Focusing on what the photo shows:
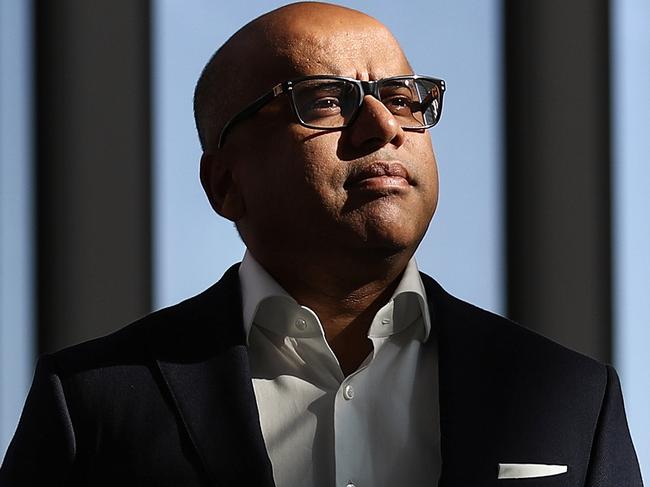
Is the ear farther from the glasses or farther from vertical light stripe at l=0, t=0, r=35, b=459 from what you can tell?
vertical light stripe at l=0, t=0, r=35, b=459

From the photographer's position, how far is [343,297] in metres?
1.37

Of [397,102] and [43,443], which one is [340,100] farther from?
[43,443]

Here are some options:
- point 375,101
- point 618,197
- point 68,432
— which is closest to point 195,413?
point 68,432

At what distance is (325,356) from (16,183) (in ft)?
4.81

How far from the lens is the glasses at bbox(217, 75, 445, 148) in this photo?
135 centimetres

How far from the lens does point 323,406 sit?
1326 millimetres

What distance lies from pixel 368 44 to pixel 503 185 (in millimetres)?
1333

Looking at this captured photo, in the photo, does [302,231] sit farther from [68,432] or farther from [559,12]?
[559,12]

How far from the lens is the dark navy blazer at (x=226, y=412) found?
4.13 feet

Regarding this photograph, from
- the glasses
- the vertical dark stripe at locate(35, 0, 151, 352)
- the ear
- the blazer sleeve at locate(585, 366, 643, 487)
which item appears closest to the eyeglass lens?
the glasses

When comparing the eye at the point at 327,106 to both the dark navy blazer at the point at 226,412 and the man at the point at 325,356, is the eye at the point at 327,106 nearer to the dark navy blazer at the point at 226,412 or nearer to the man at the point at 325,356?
the man at the point at 325,356

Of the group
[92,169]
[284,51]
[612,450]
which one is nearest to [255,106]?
[284,51]

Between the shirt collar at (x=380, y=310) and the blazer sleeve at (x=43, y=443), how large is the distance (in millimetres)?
217

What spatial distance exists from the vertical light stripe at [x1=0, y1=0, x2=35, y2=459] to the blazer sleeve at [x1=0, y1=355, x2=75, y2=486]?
1.30 m
